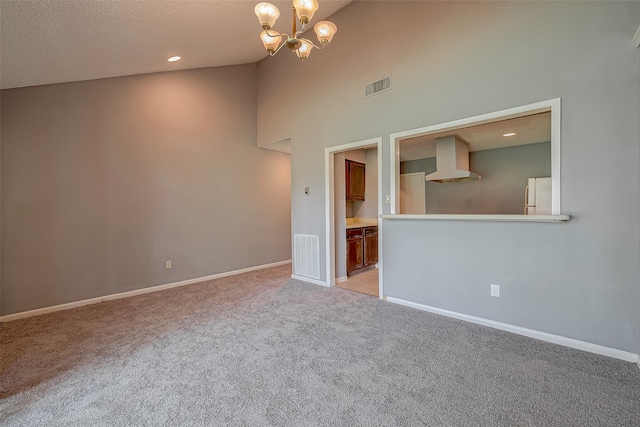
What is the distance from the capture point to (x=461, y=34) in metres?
2.84

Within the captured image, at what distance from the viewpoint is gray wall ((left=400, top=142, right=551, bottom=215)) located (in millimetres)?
5078

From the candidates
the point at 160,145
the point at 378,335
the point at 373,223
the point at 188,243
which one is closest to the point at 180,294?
the point at 188,243

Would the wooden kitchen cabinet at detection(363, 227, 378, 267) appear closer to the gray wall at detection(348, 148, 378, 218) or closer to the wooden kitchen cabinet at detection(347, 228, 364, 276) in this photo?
the wooden kitchen cabinet at detection(347, 228, 364, 276)

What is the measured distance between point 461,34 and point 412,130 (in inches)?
40.4

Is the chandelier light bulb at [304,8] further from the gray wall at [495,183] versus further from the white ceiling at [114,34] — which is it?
the gray wall at [495,183]

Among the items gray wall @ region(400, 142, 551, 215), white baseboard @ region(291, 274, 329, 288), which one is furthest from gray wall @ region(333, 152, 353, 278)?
gray wall @ region(400, 142, 551, 215)

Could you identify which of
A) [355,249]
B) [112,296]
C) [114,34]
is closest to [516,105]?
[355,249]

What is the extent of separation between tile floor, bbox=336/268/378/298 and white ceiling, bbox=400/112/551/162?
2148mm

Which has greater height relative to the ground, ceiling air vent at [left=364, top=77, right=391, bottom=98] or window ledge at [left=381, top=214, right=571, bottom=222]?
ceiling air vent at [left=364, top=77, right=391, bottom=98]

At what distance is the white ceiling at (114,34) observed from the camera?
Result: 205cm

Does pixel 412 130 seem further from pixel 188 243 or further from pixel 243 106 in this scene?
pixel 188 243

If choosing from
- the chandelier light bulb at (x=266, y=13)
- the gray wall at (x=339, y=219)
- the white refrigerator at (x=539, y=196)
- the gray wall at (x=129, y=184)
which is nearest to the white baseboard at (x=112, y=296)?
the gray wall at (x=129, y=184)

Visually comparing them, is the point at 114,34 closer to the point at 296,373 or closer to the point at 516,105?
the point at 296,373

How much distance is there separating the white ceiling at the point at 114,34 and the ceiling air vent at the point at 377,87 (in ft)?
4.24
